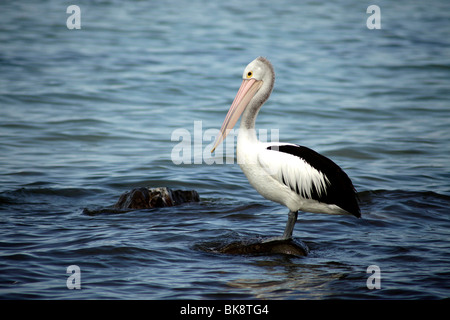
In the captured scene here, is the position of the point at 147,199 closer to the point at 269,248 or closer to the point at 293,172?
the point at 269,248

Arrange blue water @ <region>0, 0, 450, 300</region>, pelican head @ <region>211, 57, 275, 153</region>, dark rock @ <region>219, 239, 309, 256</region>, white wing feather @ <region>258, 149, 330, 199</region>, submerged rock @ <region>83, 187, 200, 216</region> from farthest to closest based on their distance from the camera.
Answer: submerged rock @ <region>83, 187, 200, 216</region> < pelican head @ <region>211, 57, 275, 153</region> < dark rock @ <region>219, 239, 309, 256</region> < white wing feather @ <region>258, 149, 330, 199</region> < blue water @ <region>0, 0, 450, 300</region>

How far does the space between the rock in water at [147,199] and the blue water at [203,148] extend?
0.53 feet

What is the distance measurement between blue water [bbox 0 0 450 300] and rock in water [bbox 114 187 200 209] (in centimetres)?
16

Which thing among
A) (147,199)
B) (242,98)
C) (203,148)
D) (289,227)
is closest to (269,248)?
(289,227)

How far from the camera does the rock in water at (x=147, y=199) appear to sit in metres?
6.35

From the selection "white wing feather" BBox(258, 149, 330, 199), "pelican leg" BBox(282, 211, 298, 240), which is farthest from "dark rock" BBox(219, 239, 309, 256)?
"white wing feather" BBox(258, 149, 330, 199)

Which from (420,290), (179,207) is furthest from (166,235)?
(420,290)

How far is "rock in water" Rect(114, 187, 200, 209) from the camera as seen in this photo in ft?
20.8

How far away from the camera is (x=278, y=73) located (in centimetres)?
1490

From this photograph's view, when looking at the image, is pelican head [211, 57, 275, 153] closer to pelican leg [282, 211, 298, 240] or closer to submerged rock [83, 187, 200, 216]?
pelican leg [282, 211, 298, 240]

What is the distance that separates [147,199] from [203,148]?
293 cm

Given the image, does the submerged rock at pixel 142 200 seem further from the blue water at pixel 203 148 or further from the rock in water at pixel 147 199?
the blue water at pixel 203 148
